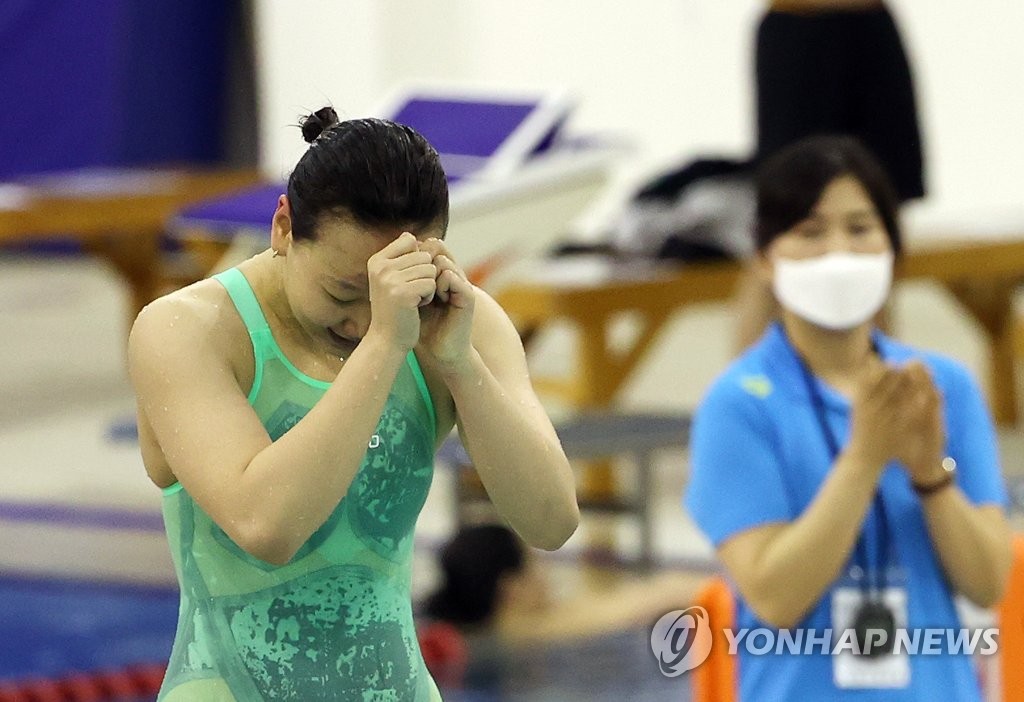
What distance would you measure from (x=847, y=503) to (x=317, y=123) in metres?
1.02

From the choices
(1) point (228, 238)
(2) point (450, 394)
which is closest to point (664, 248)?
(1) point (228, 238)

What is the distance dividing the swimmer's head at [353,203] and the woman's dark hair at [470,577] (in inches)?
125

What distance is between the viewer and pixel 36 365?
30.9ft

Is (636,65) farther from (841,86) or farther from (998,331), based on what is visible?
(841,86)

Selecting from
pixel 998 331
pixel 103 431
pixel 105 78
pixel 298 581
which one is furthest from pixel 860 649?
pixel 105 78

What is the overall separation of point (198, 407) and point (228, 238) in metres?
3.79

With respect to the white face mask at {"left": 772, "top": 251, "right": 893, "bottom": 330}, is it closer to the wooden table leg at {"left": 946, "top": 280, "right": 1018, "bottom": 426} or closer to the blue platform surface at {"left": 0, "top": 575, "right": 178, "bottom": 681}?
the blue platform surface at {"left": 0, "top": 575, "right": 178, "bottom": 681}

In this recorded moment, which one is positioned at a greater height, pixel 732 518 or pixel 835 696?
pixel 732 518

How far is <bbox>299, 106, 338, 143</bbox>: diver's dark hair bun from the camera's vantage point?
1891 mm

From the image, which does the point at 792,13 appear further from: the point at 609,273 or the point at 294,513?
the point at 294,513

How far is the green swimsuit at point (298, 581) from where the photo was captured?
6.30 ft

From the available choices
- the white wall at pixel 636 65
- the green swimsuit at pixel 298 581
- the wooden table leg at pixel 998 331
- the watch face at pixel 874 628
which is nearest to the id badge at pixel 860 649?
the watch face at pixel 874 628

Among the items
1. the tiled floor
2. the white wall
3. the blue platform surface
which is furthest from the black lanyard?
the white wall

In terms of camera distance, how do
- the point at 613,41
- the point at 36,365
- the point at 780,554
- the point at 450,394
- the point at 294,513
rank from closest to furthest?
the point at 294,513 → the point at 450,394 → the point at 780,554 → the point at 36,365 → the point at 613,41
